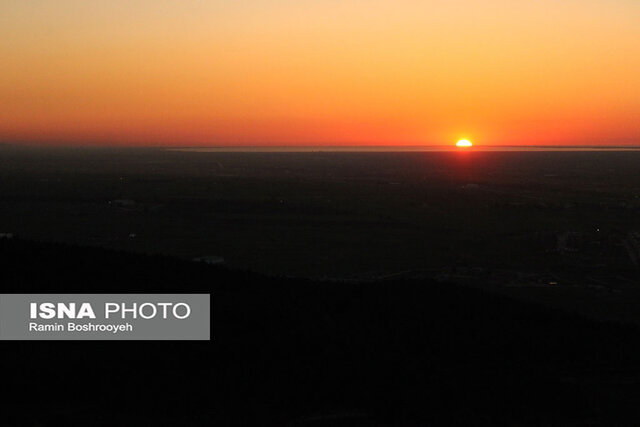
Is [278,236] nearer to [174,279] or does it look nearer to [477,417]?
[174,279]

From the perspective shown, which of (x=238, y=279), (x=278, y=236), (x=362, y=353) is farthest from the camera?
(x=278, y=236)

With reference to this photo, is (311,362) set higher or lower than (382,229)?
lower

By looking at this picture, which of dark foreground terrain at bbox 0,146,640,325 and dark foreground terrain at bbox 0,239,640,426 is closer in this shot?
dark foreground terrain at bbox 0,239,640,426

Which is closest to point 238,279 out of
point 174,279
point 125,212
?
point 174,279

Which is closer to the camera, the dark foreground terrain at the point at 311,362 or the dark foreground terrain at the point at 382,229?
the dark foreground terrain at the point at 311,362

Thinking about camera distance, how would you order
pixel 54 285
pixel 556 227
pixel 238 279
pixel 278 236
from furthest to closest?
pixel 556 227 < pixel 278 236 < pixel 238 279 < pixel 54 285

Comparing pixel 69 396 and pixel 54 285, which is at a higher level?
pixel 54 285

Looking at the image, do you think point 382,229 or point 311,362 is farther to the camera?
point 382,229

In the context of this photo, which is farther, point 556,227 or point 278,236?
point 556,227
